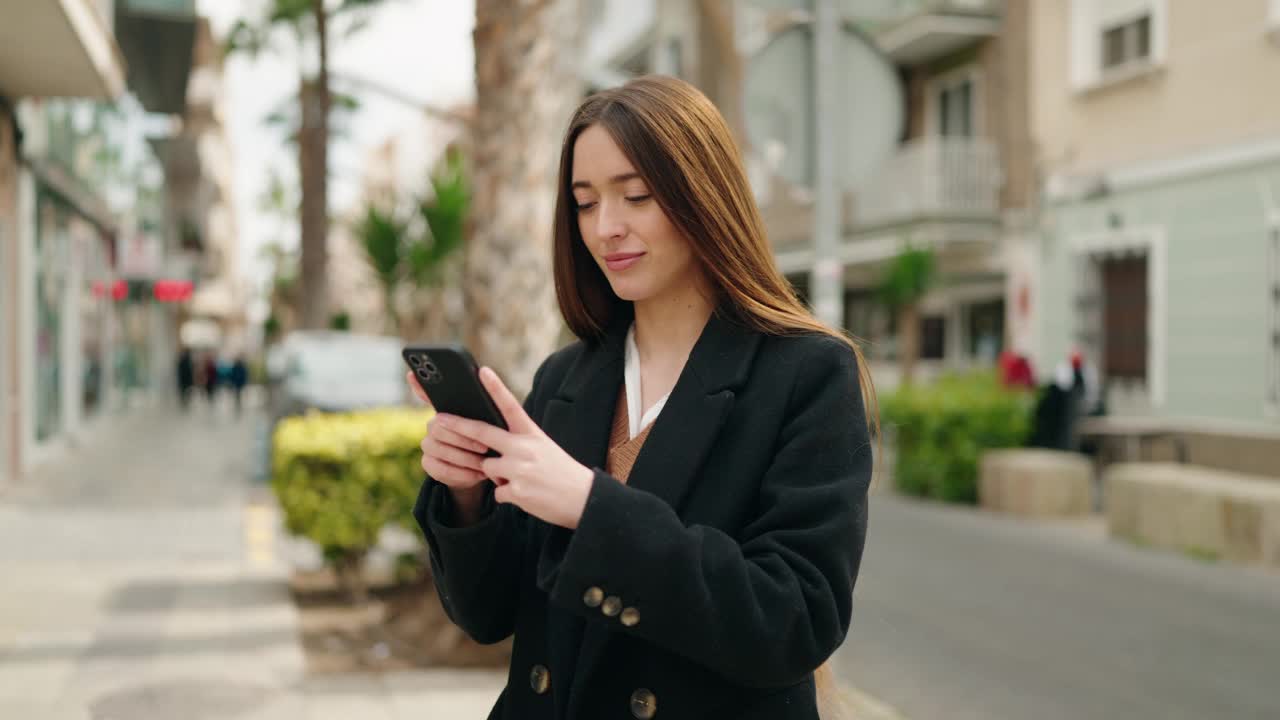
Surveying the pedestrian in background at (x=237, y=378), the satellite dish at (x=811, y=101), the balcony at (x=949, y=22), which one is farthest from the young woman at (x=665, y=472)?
the pedestrian in background at (x=237, y=378)

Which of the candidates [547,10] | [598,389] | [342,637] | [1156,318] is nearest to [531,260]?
[547,10]

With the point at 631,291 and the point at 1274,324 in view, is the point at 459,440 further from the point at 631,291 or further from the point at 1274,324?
the point at 1274,324

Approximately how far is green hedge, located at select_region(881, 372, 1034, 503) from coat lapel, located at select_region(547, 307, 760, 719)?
430 inches

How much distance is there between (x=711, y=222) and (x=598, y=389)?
1.04ft

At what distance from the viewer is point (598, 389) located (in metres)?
1.75

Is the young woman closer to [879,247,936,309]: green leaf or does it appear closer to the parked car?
the parked car

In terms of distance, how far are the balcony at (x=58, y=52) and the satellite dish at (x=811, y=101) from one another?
23.7 ft

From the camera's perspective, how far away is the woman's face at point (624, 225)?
63.6 inches

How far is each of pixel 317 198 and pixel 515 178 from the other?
1340cm

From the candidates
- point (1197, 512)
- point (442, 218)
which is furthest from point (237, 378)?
point (1197, 512)

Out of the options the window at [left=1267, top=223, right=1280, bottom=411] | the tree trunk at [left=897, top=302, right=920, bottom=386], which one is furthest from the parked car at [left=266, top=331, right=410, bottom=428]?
the tree trunk at [left=897, top=302, right=920, bottom=386]

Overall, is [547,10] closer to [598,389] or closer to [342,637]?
[342,637]

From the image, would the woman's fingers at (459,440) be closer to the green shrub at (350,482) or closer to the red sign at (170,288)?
the green shrub at (350,482)

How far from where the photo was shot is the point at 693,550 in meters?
1.39
